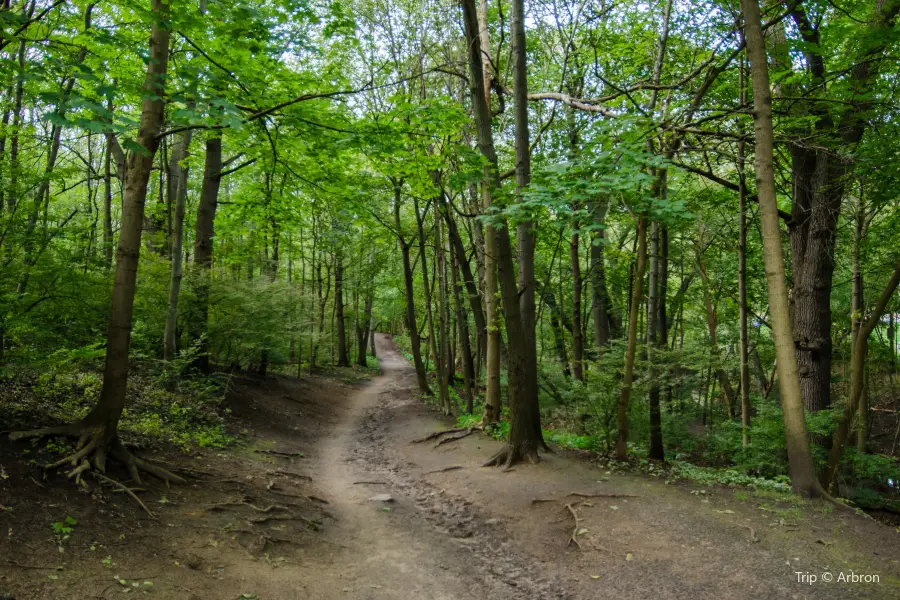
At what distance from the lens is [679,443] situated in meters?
11.9

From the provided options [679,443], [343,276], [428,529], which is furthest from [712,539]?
[343,276]

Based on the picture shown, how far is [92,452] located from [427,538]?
3.95 m

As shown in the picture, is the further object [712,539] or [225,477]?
[225,477]

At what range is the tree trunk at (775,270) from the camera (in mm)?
5898

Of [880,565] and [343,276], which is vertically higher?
[343,276]

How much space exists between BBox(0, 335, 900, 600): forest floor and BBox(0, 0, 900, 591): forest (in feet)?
1.90

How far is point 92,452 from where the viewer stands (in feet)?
17.4

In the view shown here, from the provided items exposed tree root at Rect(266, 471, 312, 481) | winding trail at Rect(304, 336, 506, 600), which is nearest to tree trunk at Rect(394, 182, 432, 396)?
winding trail at Rect(304, 336, 506, 600)

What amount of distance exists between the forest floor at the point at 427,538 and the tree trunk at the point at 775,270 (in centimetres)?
56

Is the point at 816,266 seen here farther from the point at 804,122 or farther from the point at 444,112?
the point at 444,112

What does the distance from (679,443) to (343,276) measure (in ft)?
63.2

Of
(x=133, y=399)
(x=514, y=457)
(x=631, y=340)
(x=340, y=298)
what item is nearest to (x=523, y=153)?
(x=631, y=340)

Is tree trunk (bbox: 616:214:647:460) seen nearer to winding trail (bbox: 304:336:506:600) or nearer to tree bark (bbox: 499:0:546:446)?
tree bark (bbox: 499:0:546:446)

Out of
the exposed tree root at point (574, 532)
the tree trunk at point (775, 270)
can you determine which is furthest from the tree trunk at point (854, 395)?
the exposed tree root at point (574, 532)
